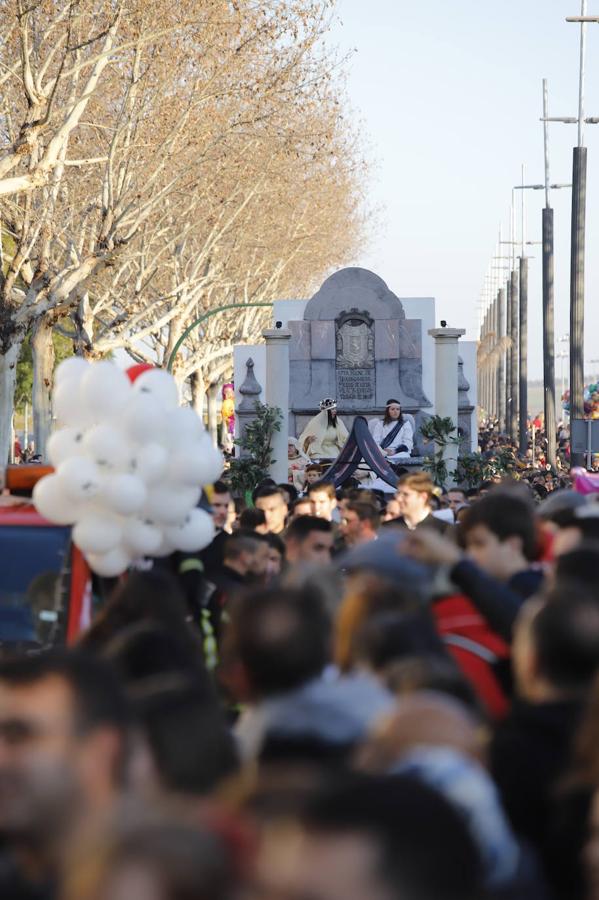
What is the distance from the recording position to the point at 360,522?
1034 centimetres

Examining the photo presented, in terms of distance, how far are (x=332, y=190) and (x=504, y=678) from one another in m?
57.6

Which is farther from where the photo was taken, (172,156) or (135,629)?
(172,156)

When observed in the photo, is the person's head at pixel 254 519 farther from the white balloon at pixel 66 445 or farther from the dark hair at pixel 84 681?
the dark hair at pixel 84 681

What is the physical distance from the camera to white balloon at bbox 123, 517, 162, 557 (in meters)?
7.43

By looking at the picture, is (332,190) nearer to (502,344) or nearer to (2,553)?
(502,344)

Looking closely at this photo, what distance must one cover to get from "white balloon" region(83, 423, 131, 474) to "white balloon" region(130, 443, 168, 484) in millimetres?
42

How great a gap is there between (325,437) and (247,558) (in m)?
20.6

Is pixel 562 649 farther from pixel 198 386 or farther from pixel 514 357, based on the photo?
pixel 514 357

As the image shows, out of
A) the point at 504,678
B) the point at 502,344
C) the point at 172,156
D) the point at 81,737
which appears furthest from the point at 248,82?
the point at 502,344

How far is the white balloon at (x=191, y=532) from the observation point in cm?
773

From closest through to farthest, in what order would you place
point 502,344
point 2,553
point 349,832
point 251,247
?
point 349,832
point 2,553
point 251,247
point 502,344

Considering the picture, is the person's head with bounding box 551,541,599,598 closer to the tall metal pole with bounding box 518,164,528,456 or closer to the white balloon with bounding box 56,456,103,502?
the white balloon with bounding box 56,456,103,502

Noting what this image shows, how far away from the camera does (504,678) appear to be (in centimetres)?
531

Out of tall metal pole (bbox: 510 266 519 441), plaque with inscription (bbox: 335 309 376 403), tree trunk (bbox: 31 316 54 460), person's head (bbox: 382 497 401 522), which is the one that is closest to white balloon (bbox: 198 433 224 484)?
person's head (bbox: 382 497 401 522)
